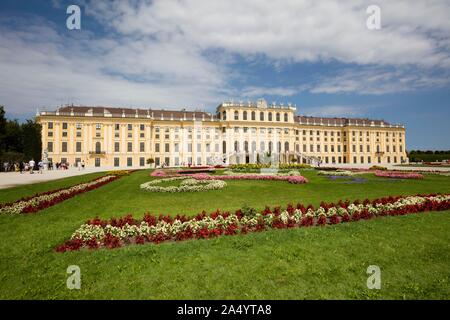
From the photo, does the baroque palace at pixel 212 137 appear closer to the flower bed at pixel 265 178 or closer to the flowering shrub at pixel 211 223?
the flower bed at pixel 265 178

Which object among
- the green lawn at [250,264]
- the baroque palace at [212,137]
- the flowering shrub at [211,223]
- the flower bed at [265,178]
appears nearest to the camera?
the green lawn at [250,264]

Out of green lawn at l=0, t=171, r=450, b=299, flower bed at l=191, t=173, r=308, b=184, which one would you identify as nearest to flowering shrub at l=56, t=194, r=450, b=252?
green lawn at l=0, t=171, r=450, b=299

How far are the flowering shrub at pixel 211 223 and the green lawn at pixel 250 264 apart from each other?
17.9 inches

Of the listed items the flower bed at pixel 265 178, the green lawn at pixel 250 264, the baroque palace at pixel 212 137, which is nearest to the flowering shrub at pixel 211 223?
the green lawn at pixel 250 264

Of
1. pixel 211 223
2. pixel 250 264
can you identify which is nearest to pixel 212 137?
pixel 211 223

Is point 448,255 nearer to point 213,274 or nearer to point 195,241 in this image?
point 213,274

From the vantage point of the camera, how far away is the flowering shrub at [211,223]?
723 centimetres

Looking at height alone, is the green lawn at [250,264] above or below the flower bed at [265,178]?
below

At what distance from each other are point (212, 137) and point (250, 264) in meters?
57.2

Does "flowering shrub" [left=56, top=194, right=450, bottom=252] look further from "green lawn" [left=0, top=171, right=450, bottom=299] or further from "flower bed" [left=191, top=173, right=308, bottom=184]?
"flower bed" [left=191, top=173, right=308, bottom=184]

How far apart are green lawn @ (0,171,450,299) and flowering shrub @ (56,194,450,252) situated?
454mm

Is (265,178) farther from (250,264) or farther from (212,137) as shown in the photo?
(212,137)

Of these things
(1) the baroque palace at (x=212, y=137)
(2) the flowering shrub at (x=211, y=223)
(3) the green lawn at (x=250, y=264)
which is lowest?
(3) the green lawn at (x=250, y=264)

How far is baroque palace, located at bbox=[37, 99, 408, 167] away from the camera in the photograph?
53.8 meters
